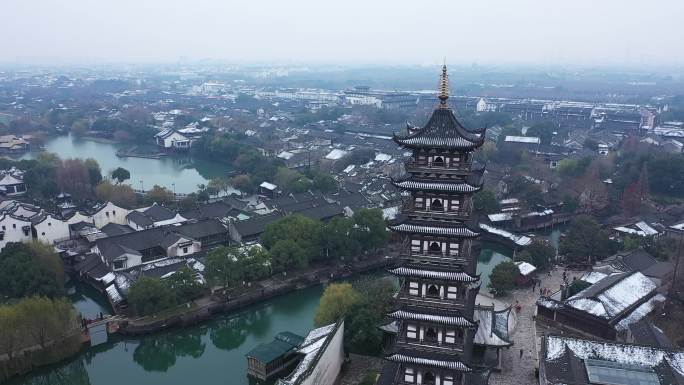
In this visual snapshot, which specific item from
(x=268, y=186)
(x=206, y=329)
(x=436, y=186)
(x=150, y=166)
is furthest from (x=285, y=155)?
(x=436, y=186)

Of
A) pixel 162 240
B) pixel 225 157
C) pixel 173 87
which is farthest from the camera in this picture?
pixel 173 87

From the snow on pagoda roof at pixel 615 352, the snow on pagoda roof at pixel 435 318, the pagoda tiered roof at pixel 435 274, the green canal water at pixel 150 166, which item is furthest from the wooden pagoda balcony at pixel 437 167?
the green canal water at pixel 150 166

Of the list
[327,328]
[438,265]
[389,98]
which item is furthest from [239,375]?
[389,98]

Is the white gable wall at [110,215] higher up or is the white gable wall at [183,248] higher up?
the white gable wall at [110,215]

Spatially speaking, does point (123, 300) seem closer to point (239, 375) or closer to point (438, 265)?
point (239, 375)

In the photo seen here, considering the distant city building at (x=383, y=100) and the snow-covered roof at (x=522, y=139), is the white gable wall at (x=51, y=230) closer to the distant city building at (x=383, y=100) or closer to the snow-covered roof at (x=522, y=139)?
the snow-covered roof at (x=522, y=139)
